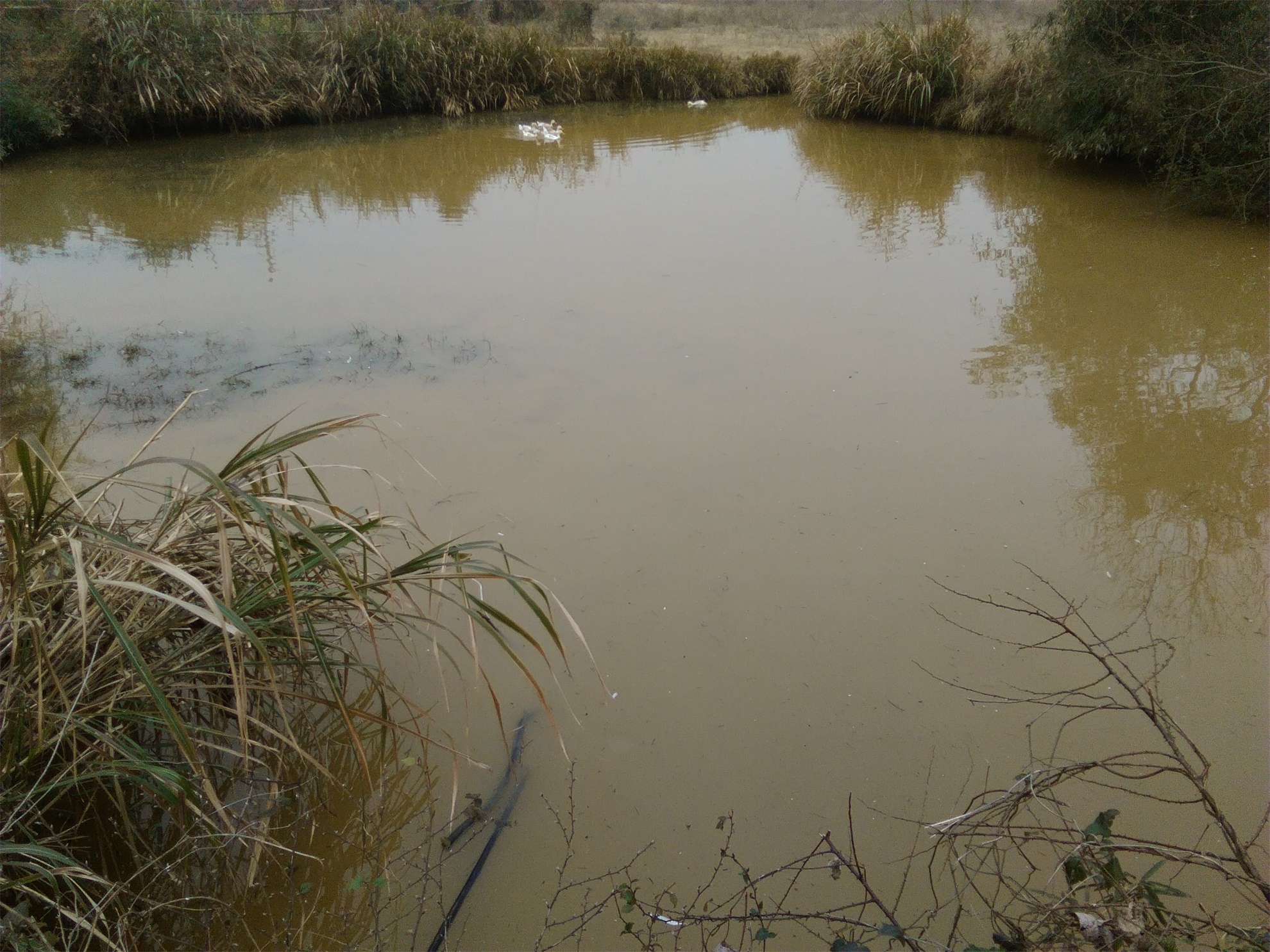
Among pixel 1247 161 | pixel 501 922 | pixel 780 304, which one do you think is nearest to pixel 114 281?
→ pixel 780 304

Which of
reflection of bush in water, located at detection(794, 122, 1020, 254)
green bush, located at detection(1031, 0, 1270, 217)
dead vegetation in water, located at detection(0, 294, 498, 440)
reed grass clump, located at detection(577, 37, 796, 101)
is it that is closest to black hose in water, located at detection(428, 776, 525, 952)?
dead vegetation in water, located at detection(0, 294, 498, 440)

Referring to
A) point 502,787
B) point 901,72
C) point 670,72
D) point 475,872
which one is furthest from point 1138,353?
point 670,72

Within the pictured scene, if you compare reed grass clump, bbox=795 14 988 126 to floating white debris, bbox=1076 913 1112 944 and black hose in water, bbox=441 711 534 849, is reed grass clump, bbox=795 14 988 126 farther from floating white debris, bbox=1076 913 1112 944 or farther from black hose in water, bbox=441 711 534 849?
floating white debris, bbox=1076 913 1112 944

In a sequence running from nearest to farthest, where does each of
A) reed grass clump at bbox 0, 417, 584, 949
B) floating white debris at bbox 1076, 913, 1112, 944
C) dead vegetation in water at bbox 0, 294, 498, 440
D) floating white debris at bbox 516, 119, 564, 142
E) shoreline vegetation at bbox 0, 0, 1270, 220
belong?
1. floating white debris at bbox 1076, 913, 1112, 944
2. reed grass clump at bbox 0, 417, 584, 949
3. dead vegetation in water at bbox 0, 294, 498, 440
4. shoreline vegetation at bbox 0, 0, 1270, 220
5. floating white debris at bbox 516, 119, 564, 142

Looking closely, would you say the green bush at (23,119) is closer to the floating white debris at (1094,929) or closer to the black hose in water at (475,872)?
the black hose in water at (475,872)

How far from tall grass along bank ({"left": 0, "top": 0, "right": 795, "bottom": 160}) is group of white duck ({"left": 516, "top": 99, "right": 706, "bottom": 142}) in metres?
1.28

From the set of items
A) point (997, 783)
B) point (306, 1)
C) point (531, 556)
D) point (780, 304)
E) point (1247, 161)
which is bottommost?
point (997, 783)

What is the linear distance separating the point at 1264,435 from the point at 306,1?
10.9m

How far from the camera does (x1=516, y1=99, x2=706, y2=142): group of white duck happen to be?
927 cm

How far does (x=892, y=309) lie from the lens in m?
4.84

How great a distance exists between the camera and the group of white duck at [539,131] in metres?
9.27

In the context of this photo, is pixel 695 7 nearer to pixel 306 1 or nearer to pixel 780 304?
pixel 306 1

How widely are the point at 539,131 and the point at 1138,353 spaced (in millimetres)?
6638

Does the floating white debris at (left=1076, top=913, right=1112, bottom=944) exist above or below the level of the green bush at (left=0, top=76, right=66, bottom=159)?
below
